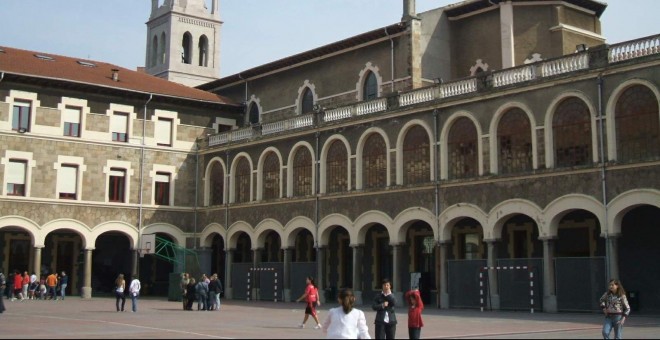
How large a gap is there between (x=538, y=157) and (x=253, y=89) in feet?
79.6

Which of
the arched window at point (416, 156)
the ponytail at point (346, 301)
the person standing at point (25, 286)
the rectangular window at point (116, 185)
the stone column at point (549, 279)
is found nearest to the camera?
the ponytail at point (346, 301)

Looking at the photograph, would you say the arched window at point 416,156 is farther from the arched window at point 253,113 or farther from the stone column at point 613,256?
the arched window at point 253,113

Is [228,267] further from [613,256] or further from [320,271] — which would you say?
[613,256]

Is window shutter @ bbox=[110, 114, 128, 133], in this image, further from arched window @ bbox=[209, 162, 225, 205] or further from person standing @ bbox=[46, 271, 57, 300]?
person standing @ bbox=[46, 271, 57, 300]

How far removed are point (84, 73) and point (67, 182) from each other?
6548 mm

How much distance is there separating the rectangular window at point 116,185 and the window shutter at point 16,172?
4576 millimetres

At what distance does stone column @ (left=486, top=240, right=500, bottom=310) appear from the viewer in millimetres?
30984

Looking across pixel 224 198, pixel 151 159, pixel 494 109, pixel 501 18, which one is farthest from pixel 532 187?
pixel 151 159

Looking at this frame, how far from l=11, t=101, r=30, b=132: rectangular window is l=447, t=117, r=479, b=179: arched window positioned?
72.2 ft

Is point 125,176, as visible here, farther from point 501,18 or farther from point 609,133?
point 609,133

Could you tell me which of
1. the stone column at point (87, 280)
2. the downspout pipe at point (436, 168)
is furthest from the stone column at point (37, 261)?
the downspout pipe at point (436, 168)

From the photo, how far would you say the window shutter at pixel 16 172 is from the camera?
41375 mm

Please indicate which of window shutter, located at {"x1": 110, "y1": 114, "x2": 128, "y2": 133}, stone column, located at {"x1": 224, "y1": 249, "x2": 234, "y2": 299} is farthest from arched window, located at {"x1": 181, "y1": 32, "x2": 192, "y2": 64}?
stone column, located at {"x1": 224, "y1": 249, "x2": 234, "y2": 299}

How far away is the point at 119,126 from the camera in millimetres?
45156
